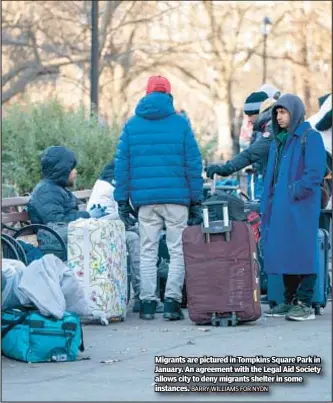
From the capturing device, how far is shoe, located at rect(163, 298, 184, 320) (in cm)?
1066

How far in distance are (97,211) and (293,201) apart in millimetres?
1904

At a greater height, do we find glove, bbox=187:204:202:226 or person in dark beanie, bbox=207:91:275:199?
person in dark beanie, bbox=207:91:275:199

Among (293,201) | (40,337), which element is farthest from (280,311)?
(40,337)

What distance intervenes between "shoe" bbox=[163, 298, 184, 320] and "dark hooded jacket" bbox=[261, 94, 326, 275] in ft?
2.77

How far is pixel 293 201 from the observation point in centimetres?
1024

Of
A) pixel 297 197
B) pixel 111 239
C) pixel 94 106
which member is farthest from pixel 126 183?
pixel 94 106

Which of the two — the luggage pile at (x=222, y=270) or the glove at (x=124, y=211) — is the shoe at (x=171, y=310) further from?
the glove at (x=124, y=211)

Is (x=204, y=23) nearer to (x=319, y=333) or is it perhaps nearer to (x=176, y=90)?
(x=176, y=90)

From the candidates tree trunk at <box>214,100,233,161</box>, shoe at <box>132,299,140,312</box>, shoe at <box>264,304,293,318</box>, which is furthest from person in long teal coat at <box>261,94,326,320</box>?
tree trunk at <box>214,100,233,161</box>

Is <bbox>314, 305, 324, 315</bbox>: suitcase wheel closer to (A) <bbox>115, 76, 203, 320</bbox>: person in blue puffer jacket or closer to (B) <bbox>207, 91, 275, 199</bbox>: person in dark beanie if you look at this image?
(A) <bbox>115, 76, 203, 320</bbox>: person in blue puffer jacket

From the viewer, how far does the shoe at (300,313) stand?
Answer: 10430 millimetres

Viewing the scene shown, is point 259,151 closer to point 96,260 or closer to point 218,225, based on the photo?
point 218,225

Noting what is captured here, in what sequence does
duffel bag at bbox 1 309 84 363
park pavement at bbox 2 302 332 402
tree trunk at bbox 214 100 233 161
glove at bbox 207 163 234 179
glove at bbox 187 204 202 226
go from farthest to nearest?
tree trunk at bbox 214 100 233 161
glove at bbox 207 163 234 179
glove at bbox 187 204 202 226
duffel bag at bbox 1 309 84 363
park pavement at bbox 2 302 332 402

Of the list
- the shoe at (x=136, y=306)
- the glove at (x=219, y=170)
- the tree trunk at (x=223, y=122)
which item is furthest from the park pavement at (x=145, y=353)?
the tree trunk at (x=223, y=122)
